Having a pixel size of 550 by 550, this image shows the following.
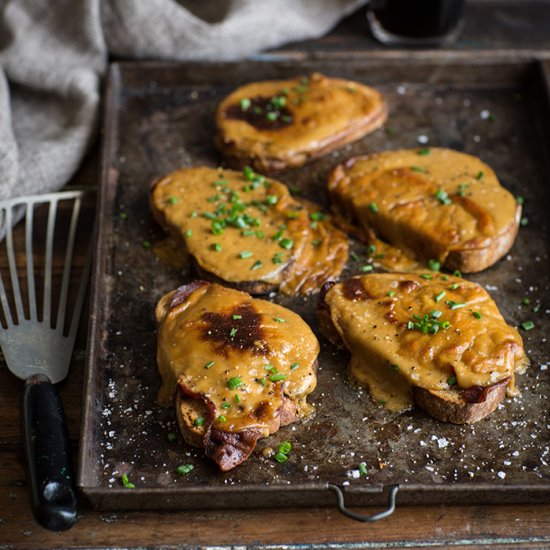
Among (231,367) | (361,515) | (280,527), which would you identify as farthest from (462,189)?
(280,527)

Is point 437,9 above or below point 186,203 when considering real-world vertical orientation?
above

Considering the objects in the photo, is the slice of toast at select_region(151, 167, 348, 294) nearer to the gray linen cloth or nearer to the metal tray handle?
the gray linen cloth

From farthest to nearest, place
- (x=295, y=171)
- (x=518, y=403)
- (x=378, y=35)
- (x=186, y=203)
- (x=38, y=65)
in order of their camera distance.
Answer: (x=378, y=35), (x=38, y=65), (x=295, y=171), (x=186, y=203), (x=518, y=403)

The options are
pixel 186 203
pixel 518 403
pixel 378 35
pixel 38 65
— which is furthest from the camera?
pixel 378 35

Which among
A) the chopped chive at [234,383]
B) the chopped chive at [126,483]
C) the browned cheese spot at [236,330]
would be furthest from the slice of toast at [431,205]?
Answer: the chopped chive at [126,483]

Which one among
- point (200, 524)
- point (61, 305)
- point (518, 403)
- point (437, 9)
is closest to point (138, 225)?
point (61, 305)

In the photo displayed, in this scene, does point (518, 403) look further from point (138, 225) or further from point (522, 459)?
point (138, 225)

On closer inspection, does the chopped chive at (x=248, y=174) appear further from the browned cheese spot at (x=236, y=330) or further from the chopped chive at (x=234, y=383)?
the chopped chive at (x=234, y=383)
